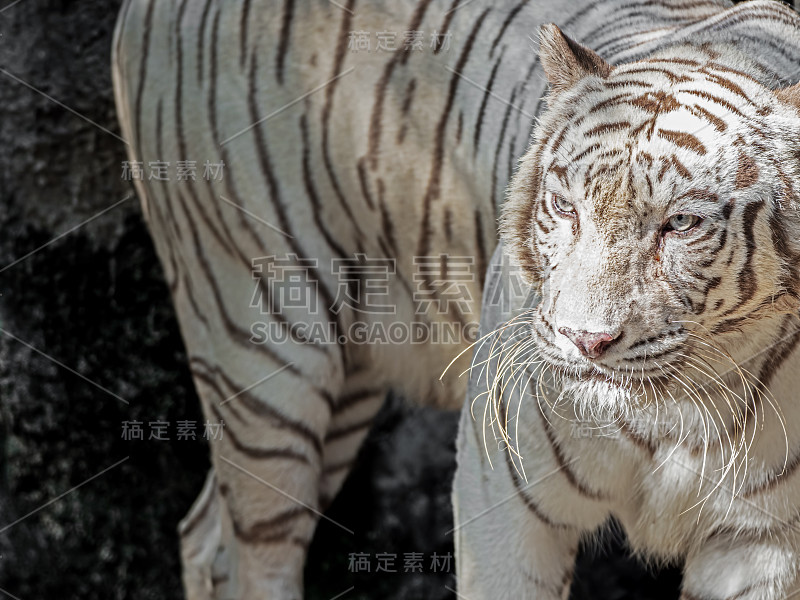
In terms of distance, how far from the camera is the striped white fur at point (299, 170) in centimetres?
179

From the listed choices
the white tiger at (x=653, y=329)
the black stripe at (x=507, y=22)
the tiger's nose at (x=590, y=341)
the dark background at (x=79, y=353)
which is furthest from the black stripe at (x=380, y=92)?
the dark background at (x=79, y=353)

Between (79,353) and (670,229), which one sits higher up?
(670,229)

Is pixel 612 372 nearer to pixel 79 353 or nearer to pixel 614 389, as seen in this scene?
pixel 614 389

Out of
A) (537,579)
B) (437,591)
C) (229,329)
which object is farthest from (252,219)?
(437,591)

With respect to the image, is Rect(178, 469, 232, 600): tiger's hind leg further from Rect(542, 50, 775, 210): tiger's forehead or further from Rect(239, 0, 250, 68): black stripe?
Rect(542, 50, 775, 210): tiger's forehead

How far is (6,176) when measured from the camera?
2.56 meters

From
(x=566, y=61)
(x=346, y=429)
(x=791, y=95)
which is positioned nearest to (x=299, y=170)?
(x=346, y=429)

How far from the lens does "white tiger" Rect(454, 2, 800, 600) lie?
3.80 ft

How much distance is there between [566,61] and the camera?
1339 millimetres

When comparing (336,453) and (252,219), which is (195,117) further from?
(336,453)

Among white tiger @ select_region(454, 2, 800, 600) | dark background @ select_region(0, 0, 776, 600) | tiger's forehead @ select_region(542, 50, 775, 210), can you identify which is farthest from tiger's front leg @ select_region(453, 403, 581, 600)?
dark background @ select_region(0, 0, 776, 600)

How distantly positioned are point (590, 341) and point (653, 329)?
2.6 inches

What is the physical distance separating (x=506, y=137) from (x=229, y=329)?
1.84ft

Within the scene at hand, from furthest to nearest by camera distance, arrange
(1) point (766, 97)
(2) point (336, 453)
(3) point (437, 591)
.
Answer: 1. (3) point (437, 591)
2. (2) point (336, 453)
3. (1) point (766, 97)
